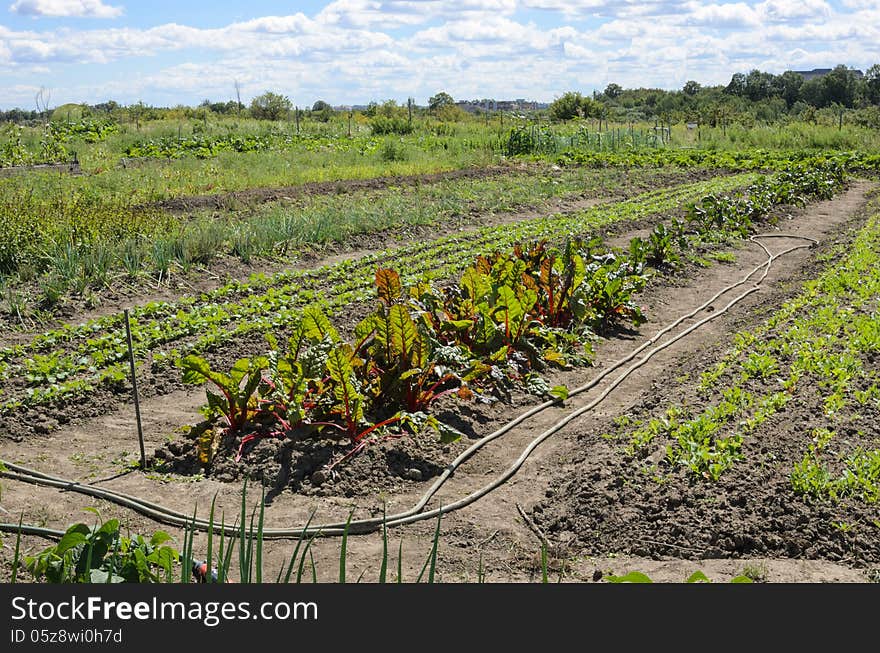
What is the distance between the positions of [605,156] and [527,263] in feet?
65.6

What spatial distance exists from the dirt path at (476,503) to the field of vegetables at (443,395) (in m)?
0.02

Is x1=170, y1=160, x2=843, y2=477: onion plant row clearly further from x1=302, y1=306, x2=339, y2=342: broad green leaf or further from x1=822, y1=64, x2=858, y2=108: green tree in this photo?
x1=822, y1=64, x2=858, y2=108: green tree

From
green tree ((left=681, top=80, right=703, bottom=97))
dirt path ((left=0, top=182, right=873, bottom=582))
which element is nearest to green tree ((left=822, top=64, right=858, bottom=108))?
green tree ((left=681, top=80, right=703, bottom=97))

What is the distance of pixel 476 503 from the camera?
4.93m

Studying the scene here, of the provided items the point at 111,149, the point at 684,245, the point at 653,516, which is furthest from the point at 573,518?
the point at 111,149

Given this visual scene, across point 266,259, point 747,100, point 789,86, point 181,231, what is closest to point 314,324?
point 266,259

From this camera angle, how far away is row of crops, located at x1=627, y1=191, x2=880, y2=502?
15.1ft

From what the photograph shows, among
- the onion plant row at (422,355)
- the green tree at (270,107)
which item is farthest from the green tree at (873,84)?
the onion plant row at (422,355)

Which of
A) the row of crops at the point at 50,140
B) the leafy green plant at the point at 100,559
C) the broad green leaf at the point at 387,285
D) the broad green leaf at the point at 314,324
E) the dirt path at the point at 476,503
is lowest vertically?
the dirt path at the point at 476,503

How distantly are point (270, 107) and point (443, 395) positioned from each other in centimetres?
3909

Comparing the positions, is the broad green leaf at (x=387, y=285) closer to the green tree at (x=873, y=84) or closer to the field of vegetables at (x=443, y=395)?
the field of vegetables at (x=443, y=395)

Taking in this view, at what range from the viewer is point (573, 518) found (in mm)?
4566

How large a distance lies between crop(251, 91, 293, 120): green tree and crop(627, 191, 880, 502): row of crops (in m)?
36.7

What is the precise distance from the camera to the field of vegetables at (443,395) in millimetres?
4305
